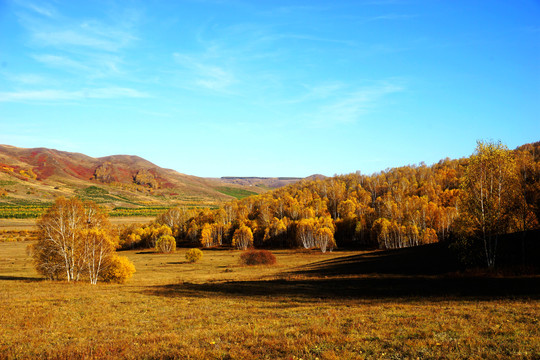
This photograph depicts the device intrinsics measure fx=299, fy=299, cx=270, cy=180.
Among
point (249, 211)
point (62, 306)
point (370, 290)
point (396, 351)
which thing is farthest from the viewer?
point (249, 211)

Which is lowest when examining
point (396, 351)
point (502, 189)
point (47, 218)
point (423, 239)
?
point (423, 239)

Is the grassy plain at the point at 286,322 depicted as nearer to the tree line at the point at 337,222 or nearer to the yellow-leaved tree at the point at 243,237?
the tree line at the point at 337,222

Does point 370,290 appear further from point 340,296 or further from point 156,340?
point 156,340

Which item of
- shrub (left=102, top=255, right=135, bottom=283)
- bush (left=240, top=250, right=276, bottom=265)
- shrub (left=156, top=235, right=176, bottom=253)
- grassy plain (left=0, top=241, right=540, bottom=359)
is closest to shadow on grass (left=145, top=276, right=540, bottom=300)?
grassy plain (left=0, top=241, right=540, bottom=359)

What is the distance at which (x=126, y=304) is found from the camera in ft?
94.4

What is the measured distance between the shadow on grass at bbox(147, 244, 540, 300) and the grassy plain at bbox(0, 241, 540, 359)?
0.68 ft

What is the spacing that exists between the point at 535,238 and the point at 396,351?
4434 cm

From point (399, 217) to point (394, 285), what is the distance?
106609mm

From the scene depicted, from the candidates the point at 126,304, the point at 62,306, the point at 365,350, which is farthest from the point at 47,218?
the point at 365,350

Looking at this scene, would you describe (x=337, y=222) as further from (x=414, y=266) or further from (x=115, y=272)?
(x=115, y=272)

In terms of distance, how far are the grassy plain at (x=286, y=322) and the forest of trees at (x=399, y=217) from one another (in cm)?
1057

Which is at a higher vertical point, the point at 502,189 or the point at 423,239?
the point at 502,189

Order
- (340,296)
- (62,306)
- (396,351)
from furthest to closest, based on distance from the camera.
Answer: (340,296) → (62,306) → (396,351)

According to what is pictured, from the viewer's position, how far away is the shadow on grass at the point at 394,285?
28.5 m
